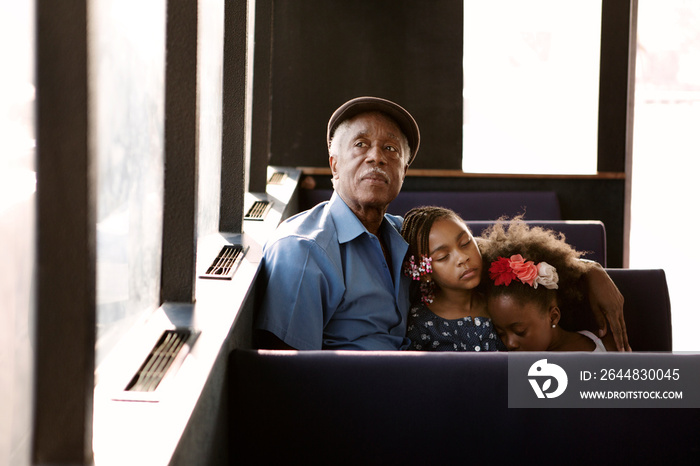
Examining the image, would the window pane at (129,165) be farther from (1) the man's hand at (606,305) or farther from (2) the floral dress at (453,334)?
(1) the man's hand at (606,305)

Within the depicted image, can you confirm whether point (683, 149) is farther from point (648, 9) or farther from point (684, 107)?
point (648, 9)

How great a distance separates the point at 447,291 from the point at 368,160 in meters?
0.50

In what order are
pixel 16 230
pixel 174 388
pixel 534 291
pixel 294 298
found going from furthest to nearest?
pixel 534 291 → pixel 294 298 → pixel 174 388 → pixel 16 230

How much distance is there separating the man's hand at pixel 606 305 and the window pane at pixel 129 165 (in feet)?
4.68

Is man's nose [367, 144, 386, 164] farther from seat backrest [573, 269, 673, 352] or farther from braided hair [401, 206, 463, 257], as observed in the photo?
seat backrest [573, 269, 673, 352]

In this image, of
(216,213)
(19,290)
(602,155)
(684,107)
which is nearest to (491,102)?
(602,155)

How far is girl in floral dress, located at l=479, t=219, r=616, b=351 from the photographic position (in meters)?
2.16

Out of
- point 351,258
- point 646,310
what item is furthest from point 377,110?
point 646,310

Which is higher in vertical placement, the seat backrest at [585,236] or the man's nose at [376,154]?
the man's nose at [376,154]

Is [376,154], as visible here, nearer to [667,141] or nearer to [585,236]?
[585,236]

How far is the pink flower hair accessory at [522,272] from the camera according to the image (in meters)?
2.16

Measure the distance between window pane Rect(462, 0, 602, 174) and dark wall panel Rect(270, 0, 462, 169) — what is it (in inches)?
8.8

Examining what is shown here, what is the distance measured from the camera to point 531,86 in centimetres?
506

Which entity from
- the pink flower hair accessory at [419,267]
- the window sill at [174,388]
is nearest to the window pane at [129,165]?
the window sill at [174,388]
